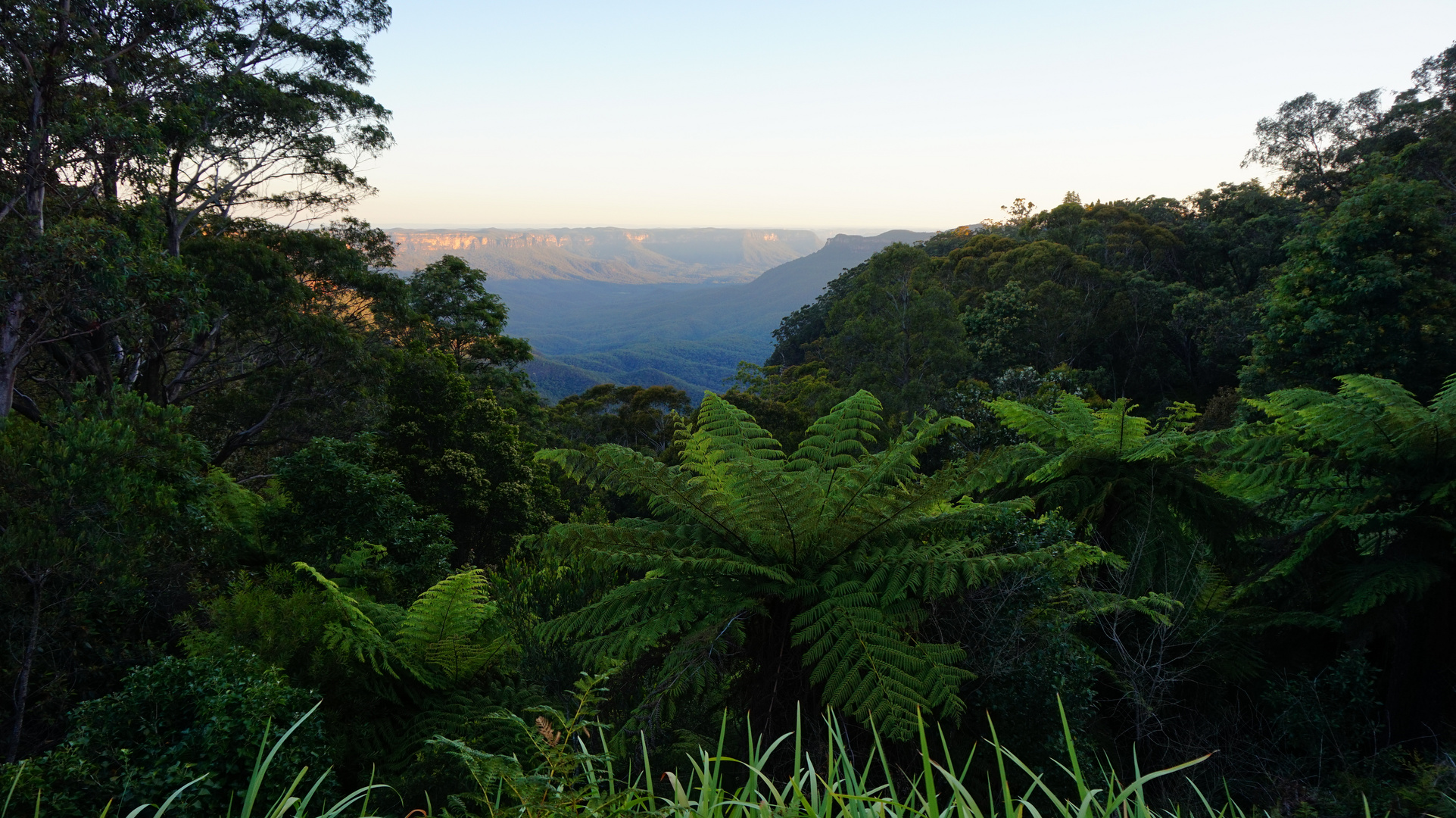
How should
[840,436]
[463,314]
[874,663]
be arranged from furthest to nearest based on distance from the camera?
[463,314] → [840,436] → [874,663]

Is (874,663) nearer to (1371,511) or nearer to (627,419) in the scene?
(1371,511)

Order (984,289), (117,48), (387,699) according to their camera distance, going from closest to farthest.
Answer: (387,699)
(117,48)
(984,289)

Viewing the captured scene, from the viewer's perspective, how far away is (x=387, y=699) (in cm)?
448

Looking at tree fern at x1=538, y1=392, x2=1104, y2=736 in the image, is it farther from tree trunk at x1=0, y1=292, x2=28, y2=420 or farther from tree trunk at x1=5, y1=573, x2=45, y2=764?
tree trunk at x1=0, y1=292, x2=28, y2=420

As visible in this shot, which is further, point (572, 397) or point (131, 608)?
point (572, 397)

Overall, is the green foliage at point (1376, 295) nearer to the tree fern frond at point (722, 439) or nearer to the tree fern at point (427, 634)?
the tree fern frond at point (722, 439)

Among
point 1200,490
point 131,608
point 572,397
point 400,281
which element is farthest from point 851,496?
point 572,397

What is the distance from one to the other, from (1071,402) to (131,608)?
679 cm

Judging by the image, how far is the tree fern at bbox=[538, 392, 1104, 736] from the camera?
108 inches

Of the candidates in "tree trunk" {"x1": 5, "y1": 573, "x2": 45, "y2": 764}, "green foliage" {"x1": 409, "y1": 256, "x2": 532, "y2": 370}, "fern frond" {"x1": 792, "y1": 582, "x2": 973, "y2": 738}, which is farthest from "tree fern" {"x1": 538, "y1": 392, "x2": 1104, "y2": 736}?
"green foliage" {"x1": 409, "y1": 256, "x2": 532, "y2": 370}

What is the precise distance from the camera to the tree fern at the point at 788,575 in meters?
2.74

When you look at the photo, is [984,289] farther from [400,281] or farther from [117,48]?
[117,48]

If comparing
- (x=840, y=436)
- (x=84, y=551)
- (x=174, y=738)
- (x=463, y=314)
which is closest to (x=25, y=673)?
(x=84, y=551)

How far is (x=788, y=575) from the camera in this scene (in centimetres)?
313
